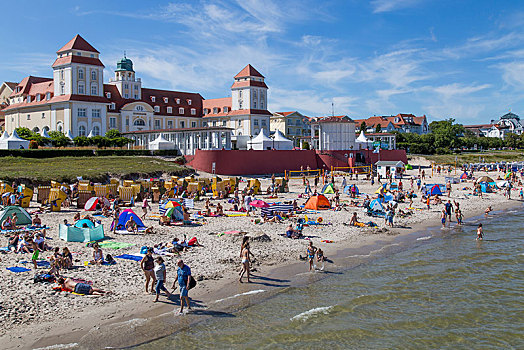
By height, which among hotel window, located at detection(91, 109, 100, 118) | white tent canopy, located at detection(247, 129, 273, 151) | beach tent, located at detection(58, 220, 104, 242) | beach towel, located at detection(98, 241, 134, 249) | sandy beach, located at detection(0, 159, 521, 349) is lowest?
sandy beach, located at detection(0, 159, 521, 349)

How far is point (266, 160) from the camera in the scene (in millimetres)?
51812

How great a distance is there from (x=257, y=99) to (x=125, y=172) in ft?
130

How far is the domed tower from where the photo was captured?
7431 cm

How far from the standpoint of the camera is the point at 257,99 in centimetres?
7606

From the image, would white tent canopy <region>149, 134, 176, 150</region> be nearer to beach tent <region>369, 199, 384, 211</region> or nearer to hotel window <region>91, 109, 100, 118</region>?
hotel window <region>91, 109, 100, 118</region>

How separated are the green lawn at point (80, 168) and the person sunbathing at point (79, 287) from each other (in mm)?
22731

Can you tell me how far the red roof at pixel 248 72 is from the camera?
75.9 metres

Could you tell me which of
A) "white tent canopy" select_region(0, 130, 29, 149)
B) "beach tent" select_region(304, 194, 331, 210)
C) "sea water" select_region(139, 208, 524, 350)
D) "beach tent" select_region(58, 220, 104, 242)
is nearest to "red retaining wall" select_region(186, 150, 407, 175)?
"white tent canopy" select_region(0, 130, 29, 149)

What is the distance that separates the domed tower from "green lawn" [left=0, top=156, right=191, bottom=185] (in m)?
28.1

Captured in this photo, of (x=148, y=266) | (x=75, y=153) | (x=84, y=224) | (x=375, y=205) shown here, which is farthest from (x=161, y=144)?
(x=148, y=266)

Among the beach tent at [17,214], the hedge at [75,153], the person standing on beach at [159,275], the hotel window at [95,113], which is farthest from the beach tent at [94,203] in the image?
the hotel window at [95,113]

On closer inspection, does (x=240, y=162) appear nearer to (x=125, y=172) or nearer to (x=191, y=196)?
(x=125, y=172)

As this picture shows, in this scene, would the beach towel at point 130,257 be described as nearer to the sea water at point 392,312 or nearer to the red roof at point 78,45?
the sea water at point 392,312

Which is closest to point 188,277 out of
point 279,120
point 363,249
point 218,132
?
point 363,249
